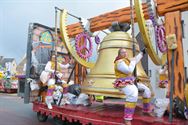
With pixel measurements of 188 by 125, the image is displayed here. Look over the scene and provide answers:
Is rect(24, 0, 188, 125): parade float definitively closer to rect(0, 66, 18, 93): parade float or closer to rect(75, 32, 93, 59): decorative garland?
rect(75, 32, 93, 59): decorative garland

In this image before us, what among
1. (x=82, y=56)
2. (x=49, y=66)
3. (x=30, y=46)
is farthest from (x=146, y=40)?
(x=30, y=46)

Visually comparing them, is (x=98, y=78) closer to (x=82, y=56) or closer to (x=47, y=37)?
(x=82, y=56)

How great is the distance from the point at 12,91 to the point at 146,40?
17.0m

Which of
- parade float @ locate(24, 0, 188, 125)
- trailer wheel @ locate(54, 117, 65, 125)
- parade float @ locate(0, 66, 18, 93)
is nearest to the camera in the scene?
parade float @ locate(24, 0, 188, 125)

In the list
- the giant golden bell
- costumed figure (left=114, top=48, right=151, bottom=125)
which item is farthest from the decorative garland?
costumed figure (left=114, top=48, right=151, bottom=125)

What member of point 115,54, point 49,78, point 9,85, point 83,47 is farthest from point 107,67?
point 9,85

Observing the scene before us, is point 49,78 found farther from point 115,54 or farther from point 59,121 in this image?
point 115,54

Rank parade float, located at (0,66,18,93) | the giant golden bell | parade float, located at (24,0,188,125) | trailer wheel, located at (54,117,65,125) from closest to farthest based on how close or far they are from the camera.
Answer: parade float, located at (24,0,188,125), the giant golden bell, trailer wheel, located at (54,117,65,125), parade float, located at (0,66,18,93)

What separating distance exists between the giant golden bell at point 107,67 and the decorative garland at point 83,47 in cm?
52

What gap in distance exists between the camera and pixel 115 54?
17.0 ft

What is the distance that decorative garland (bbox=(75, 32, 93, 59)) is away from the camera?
18.9ft

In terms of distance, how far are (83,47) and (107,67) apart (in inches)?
49.6

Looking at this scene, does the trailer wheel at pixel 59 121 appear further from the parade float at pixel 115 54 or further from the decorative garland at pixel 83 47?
the decorative garland at pixel 83 47

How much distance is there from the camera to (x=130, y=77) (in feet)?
12.9
